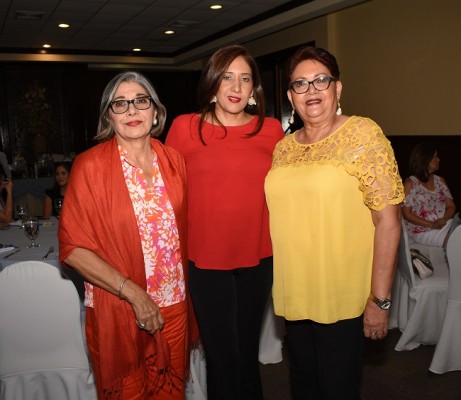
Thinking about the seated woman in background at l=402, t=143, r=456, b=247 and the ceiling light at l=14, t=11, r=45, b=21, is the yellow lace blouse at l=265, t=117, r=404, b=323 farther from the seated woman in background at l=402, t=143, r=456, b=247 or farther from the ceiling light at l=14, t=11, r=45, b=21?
the ceiling light at l=14, t=11, r=45, b=21

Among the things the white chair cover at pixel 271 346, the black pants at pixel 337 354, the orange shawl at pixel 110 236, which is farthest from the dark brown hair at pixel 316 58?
the white chair cover at pixel 271 346

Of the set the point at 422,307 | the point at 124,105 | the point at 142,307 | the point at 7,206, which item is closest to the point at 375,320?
the point at 142,307

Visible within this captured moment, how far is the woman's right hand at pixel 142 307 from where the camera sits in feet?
6.09

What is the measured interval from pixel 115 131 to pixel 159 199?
1.09ft

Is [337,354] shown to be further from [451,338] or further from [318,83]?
[451,338]

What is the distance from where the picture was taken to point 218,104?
86.4 inches

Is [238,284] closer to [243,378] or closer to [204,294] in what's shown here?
[204,294]

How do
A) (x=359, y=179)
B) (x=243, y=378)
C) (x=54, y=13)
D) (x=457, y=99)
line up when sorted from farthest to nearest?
1. (x=54, y=13)
2. (x=457, y=99)
3. (x=243, y=378)
4. (x=359, y=179)

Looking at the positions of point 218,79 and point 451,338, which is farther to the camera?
point 451,338

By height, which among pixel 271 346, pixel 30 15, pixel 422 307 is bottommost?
pixel 271 346

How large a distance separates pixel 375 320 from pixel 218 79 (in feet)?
3.78

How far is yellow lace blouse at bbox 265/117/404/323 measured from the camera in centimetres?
177

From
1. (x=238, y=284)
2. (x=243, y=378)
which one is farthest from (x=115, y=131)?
(x=243, y=378)

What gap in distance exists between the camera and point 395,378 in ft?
10.3
